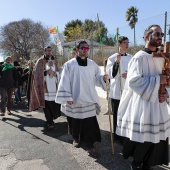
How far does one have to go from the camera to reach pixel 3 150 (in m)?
5.31

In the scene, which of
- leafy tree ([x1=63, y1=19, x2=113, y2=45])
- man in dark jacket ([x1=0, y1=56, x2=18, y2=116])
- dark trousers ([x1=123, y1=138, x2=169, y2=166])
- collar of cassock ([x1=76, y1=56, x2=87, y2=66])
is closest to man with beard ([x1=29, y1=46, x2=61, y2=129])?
leafy tree ([x1=63, y1=19, x2=113, y2=45])

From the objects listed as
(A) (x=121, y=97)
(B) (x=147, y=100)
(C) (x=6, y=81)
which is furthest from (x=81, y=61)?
(C) (x=6, y=81)

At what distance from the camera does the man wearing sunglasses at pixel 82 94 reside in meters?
4.86

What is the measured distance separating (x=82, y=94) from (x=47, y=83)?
2.30 metres

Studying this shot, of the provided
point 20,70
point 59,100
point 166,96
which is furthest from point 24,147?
point 20,70

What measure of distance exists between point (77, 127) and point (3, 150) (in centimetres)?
164

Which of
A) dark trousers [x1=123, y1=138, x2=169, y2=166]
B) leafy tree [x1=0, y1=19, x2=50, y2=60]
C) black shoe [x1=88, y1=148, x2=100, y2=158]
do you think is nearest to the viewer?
dark trousers [x1=123, y1=138, x2=169, y2=166]

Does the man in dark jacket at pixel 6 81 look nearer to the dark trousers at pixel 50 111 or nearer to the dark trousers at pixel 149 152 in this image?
the dark trousers at pixel 50 111

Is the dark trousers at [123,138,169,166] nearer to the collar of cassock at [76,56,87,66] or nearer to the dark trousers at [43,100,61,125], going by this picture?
the collar of cassock at [76,56,87,66]

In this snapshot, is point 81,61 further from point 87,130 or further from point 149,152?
point 149,152

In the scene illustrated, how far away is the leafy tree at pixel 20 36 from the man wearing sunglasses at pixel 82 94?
62753 mm

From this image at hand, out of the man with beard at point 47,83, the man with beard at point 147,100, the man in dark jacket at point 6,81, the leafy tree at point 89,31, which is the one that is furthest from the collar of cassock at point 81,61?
the man in dark jacket at point 6,81

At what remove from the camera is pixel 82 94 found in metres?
4.87

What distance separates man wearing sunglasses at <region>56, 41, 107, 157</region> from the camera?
4859 millimetres
